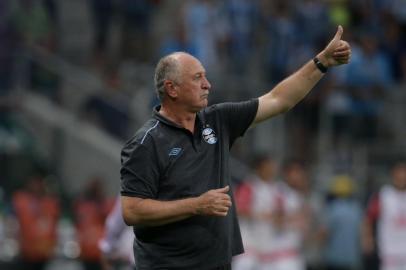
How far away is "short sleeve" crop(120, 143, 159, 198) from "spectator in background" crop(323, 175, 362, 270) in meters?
8.72

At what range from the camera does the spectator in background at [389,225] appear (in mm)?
15375

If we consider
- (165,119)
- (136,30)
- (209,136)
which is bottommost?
(209,136)

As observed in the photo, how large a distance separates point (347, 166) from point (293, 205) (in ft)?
8.89

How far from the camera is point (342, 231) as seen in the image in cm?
1557

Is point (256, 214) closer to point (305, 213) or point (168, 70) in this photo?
point (305, 213)

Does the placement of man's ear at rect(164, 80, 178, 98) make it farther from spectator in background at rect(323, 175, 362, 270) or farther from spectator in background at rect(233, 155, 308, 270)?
spectator in background at rect(323, 175, 362, 270)

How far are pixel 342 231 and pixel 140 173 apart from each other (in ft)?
29.1

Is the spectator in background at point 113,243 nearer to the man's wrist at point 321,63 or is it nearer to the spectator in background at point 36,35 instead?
the man's wrist at point 321,63

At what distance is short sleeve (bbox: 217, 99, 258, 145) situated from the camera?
7375 mm

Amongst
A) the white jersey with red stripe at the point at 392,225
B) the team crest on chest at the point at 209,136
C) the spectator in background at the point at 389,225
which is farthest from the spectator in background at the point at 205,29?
the team crest on chest at the point at 209,136

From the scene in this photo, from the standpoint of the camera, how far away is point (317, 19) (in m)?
19.0

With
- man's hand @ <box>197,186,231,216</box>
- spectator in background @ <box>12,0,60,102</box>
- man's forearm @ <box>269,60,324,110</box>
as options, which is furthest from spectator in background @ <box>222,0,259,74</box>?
man's hand @ <box>197,186,231,216</box>

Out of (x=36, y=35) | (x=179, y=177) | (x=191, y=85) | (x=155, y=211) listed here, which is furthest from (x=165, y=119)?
(x=36, y=35)

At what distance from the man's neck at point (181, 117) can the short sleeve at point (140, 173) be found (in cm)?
28
